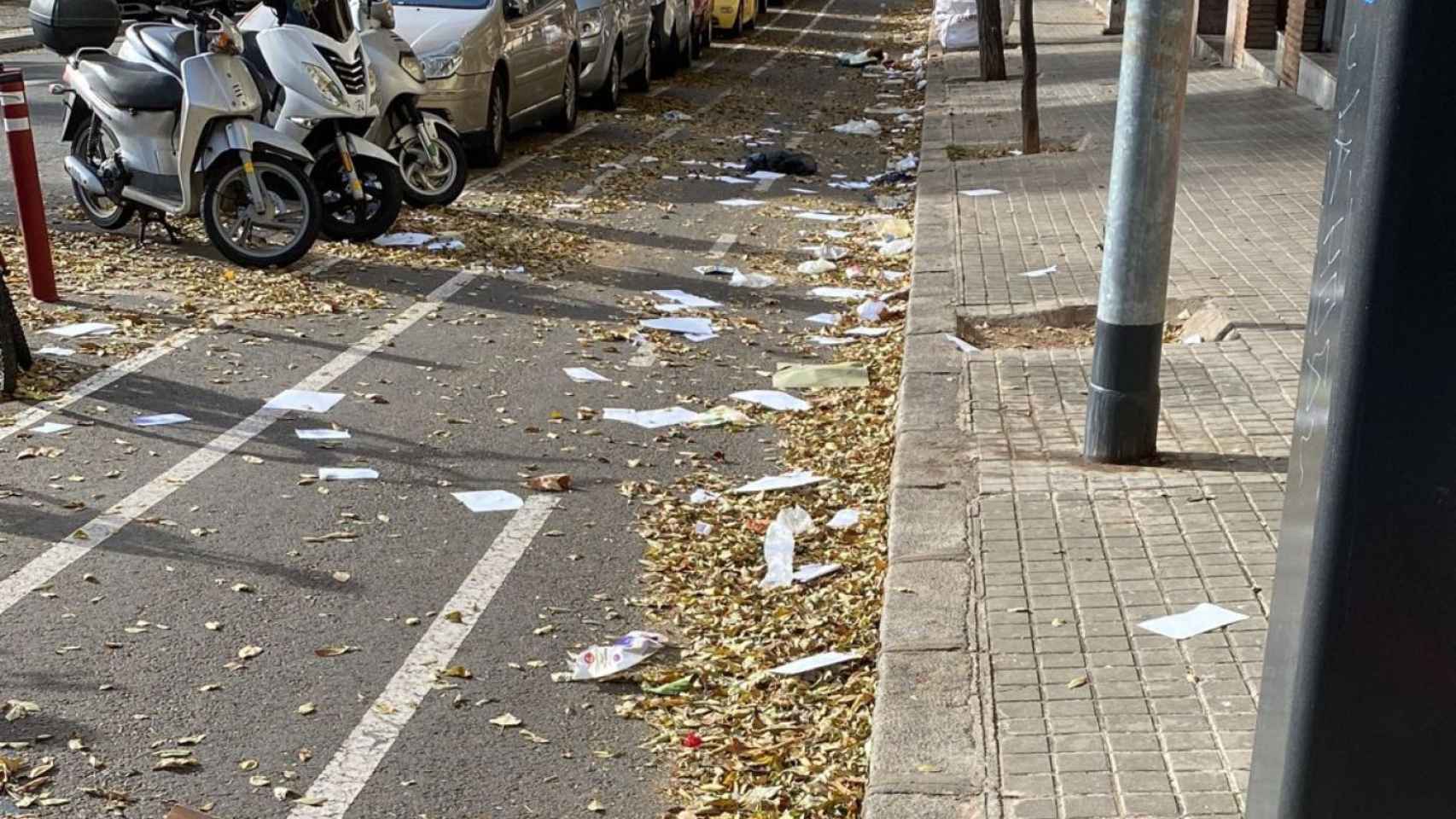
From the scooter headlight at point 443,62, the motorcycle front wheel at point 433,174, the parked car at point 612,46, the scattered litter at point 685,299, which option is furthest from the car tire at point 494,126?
the scattered litter at point 685,299

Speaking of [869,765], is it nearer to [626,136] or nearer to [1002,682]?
[1002,682]

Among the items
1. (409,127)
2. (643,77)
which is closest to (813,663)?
(409,127)

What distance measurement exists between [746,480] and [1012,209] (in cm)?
630

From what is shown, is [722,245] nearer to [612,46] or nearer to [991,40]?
[612,46]

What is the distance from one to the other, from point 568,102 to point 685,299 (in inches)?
308

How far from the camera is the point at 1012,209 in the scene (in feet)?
41.5

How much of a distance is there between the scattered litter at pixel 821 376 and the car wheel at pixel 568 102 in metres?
9.25

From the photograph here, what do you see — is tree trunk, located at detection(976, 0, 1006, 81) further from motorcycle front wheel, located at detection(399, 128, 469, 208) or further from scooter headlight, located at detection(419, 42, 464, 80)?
motorcycle front wheel, located at detection(399, 128, 469, 208)

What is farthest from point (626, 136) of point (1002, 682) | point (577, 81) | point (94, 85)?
point (1002, 682)

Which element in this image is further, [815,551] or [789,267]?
[789,267]

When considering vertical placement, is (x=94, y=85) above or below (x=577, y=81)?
above

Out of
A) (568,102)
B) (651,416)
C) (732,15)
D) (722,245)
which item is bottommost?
(732,15)

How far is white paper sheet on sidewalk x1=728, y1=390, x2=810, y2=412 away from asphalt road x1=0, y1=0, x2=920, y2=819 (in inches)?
7.5

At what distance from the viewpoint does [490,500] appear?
259 inches
